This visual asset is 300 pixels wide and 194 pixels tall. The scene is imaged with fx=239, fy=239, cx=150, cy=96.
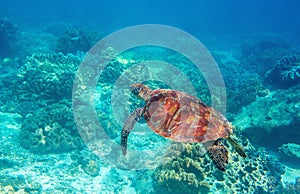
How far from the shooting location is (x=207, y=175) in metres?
5.79

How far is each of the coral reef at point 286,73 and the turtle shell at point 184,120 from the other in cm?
778

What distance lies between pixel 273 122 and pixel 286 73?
13.8 feet

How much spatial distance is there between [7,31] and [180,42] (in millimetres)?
12766

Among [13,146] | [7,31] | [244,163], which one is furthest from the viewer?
[7,31]

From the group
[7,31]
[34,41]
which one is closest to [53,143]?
[7,31]

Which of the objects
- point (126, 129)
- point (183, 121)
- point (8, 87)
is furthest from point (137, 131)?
point (8, 87)

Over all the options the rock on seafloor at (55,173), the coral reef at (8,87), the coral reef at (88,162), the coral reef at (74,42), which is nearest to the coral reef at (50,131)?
the rock on seafloor at (55,173)

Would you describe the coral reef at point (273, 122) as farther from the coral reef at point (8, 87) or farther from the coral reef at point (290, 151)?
the coral reef at point (8, 87)

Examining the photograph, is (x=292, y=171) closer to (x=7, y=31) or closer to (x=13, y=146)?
(x=13, y=146)

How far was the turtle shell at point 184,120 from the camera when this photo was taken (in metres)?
4.42

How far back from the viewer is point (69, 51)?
1332cm

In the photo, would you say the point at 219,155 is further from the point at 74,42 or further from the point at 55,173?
the point at 74,42

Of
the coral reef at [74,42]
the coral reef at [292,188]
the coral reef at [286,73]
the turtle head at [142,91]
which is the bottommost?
the coral reef at [292,188]

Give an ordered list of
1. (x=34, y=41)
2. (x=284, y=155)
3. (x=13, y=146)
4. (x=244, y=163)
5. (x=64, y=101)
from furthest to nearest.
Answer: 1. (x=34, y=41)
2. (x=64, y=101)
3. (x=284, y=155)
4. (x=13, y=146)
5. (x=244, y=163)
